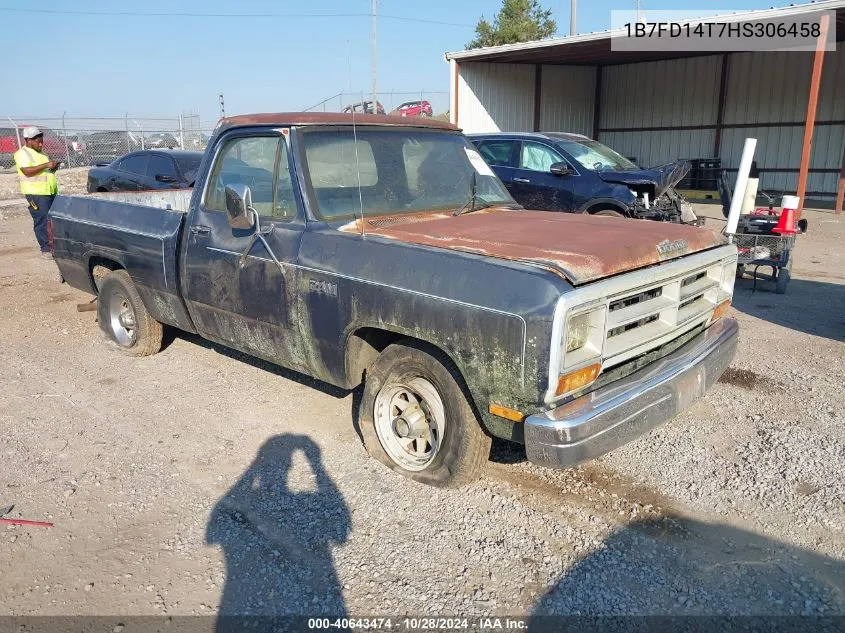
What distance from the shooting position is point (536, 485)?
3.71 m

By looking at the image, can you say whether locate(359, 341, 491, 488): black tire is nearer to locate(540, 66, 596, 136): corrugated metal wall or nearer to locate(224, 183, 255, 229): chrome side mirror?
locate(224, 183, 255, 229): chrome side mirror

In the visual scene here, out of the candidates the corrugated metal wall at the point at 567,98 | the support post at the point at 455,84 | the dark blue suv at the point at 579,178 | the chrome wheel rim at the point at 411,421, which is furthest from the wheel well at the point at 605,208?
the corrugated metal wall at the point at 567,98

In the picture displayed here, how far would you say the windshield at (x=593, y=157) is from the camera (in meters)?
9.80

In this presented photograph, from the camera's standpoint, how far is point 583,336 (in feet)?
9.72

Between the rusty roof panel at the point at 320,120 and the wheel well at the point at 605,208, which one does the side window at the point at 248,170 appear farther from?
the wheel well at the point at 605,208

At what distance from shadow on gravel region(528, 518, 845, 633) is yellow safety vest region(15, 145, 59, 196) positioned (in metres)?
8.71

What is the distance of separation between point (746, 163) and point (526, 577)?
259 inches

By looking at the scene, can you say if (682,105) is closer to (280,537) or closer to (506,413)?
(506,413)

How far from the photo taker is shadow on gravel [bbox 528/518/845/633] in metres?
2.71

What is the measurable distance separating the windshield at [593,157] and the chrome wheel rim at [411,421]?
702 cm

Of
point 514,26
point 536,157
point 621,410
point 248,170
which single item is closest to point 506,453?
point 621,410

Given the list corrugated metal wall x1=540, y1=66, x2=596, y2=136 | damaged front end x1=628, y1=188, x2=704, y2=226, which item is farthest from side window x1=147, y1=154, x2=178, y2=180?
corrugated metal wall x1=540, y1=66, x2=596, y2=136

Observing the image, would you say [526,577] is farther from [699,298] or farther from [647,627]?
[699,298]

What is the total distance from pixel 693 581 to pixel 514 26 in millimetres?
37386
